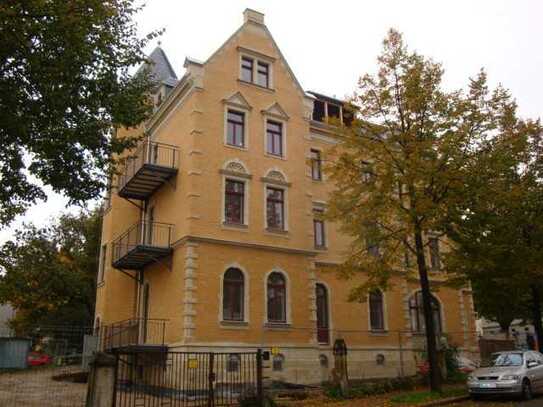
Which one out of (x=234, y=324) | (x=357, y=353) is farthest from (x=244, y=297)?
(x=357, y=353)

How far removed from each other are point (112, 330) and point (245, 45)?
590 inches

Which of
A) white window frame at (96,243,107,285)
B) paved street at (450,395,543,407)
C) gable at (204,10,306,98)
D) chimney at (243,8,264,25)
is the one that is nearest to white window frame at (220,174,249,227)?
gable at (204,10,306,98)

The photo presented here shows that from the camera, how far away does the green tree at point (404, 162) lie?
18234 mm

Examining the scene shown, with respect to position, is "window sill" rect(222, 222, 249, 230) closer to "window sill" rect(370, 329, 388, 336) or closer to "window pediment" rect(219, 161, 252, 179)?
"window pediment" rect(219, 161, 252, 179)

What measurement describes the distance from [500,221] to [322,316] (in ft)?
31.2

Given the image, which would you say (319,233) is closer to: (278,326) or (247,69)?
(278,326)

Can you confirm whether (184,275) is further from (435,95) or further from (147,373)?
(435,95)

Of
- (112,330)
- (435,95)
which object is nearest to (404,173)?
(435,95)

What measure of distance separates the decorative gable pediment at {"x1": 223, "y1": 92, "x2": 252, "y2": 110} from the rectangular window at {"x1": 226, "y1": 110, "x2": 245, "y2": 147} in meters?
0.32

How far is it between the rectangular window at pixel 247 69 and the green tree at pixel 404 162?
6.74 m

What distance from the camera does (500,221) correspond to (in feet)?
65.2

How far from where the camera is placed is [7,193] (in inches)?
578

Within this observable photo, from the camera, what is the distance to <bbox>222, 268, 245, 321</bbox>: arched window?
21.4 m

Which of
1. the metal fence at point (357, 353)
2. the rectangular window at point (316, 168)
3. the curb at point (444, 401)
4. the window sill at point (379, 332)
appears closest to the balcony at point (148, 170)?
the rectangular window at point (316, 168)
